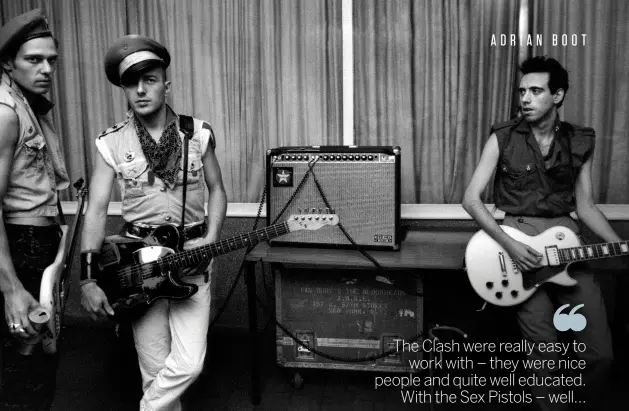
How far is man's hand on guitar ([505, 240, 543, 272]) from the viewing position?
9.16ft

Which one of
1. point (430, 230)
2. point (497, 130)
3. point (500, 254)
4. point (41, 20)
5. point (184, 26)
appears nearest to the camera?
point (41, 20)

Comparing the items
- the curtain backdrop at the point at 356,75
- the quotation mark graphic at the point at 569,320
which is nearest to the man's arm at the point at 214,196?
the curtain backdrop at the point at 356,75

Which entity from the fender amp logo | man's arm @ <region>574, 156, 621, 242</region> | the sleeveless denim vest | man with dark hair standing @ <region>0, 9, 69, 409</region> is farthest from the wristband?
man's arm @ <region>574, 156, 621, 242</region>

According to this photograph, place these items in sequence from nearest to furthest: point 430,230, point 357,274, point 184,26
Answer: point 357,274
point 430,230
point 184,26

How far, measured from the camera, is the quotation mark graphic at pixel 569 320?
2783 millimetres

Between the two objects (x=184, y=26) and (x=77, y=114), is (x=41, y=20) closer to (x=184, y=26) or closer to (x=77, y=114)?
(x=184, y=26)

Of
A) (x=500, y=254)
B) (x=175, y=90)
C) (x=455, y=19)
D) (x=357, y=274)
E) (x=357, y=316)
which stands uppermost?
(x=455, y=19)

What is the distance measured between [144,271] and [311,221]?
92 cm

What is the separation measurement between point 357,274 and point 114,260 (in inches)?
54.4

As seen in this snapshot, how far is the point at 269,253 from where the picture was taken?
128 inches

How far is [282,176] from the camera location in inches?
131

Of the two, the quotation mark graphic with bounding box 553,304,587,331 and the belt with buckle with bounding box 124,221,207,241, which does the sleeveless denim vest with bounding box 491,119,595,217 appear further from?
the belt with buckle with bounding box 124,221,207,241

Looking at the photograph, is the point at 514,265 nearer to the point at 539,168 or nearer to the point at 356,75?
the point at 539,168

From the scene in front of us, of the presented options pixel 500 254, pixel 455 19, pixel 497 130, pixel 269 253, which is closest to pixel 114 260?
pixel 269 253
